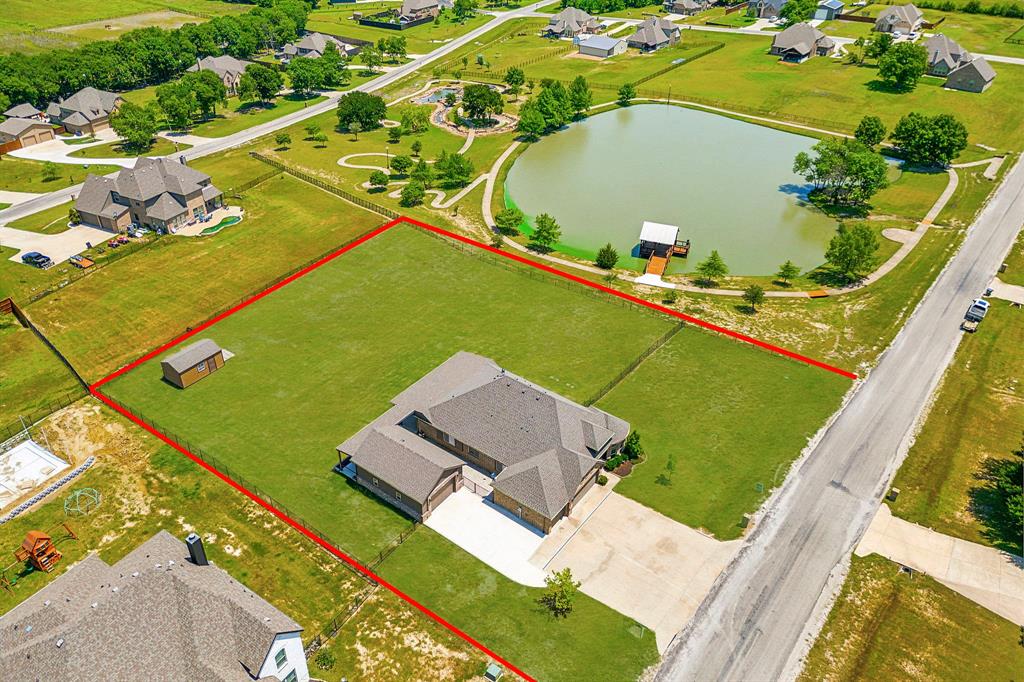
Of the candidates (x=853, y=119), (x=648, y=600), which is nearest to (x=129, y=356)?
(x=648, y=600)

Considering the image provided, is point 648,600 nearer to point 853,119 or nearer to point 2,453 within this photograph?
point 2,453

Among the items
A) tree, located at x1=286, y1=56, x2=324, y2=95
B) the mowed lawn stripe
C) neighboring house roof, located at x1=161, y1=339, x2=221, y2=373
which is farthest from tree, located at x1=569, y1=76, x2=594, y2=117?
neighboring house roof, located at x1=161, y1=339, x2=221, y2=373

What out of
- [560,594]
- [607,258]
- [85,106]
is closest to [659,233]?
[607,258]

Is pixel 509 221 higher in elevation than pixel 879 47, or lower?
lower

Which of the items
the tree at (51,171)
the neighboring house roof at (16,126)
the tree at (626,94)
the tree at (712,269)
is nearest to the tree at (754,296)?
the tree at (712,269)

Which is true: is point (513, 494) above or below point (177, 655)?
below
